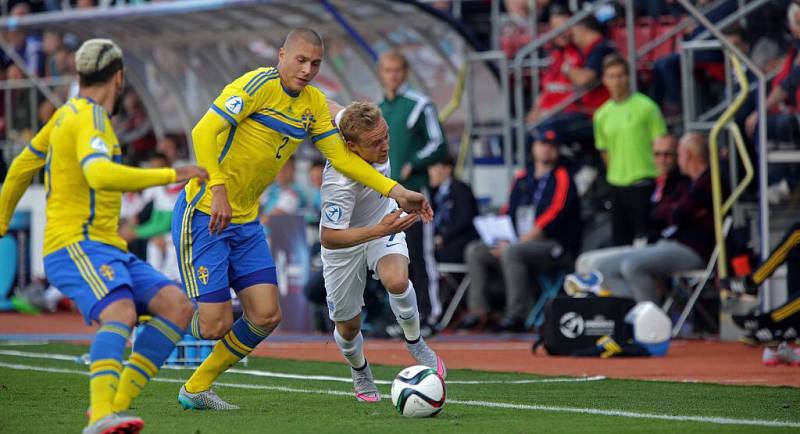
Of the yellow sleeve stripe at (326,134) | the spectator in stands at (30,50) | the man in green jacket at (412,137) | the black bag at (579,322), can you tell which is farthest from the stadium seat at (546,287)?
the spectator in stands at (30,50)

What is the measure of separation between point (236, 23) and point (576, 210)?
4.97 m

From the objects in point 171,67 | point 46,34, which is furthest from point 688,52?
point 46,34

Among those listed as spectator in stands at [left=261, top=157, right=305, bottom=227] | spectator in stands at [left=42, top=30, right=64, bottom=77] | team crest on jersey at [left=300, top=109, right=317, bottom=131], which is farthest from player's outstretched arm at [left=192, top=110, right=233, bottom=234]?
spectator in stands at [left=42, top=30, right=64, bottom=77]

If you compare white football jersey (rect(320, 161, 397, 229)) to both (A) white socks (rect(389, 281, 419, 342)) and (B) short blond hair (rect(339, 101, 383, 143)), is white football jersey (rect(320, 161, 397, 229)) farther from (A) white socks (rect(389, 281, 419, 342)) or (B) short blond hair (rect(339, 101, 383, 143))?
(A) white socks (rect(389, 281, 419, 342))

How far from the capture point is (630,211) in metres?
14.8

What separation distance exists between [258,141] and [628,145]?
23.4 ft

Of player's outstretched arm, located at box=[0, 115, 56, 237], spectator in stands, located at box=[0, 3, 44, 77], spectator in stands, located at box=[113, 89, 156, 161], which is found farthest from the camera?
spectator in stands, located at box=[0, 3, 44, 77]

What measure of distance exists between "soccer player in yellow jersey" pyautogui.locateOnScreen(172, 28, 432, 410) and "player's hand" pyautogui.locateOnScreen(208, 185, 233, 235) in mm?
342

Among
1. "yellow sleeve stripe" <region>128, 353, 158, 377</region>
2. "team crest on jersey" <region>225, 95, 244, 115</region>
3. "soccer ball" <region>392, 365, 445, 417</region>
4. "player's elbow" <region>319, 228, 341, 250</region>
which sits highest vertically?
"team crest on jersey" <region>225, 95, 244, 115</region>

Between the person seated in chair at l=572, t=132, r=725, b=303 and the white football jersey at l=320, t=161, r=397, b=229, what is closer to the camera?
the white football jersey at l=320, t=161, r=397, b=229

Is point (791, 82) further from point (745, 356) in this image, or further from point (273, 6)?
point (273, 6)

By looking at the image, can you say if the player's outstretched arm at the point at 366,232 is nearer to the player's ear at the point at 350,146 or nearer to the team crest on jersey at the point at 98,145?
the player's ear at the point at 350,146

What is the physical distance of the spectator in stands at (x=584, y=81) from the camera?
1571 cm

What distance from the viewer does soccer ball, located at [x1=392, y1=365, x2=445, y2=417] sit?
768cm
